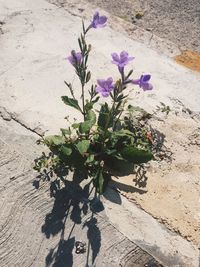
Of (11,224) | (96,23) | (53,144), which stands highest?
(96,23)

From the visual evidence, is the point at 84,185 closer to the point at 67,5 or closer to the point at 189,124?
the point at 189,124

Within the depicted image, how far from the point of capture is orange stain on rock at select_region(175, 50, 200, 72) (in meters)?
3.94

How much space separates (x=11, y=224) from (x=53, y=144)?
0.58m

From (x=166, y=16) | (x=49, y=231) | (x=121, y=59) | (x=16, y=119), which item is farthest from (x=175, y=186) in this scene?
(x=166, y=16)

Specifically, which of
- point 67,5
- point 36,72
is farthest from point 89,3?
point 36,72

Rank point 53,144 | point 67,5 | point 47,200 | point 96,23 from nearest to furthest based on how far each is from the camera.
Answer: point 96,23 → point 47,200 → point 53,144 → point 67,5

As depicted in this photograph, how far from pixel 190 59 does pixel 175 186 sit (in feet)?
5.32

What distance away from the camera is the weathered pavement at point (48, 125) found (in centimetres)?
240

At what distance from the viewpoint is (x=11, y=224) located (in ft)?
7.97

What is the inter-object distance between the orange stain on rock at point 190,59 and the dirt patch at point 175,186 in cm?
95

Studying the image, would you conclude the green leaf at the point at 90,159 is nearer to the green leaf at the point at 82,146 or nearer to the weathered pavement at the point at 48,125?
the green leaf at the point at 82,146

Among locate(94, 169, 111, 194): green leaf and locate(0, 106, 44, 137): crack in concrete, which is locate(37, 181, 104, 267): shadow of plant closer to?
locate(94, 169, 111, 194): green leaf

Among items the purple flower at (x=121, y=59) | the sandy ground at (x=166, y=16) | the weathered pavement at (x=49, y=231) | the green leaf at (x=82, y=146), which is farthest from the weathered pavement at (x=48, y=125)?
the purple flower at (x=121, y=59)

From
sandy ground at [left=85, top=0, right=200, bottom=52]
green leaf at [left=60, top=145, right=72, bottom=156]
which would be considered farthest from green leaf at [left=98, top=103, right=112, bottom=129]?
sandy ground at [left=85, top=0, right=200, bottom=52]
